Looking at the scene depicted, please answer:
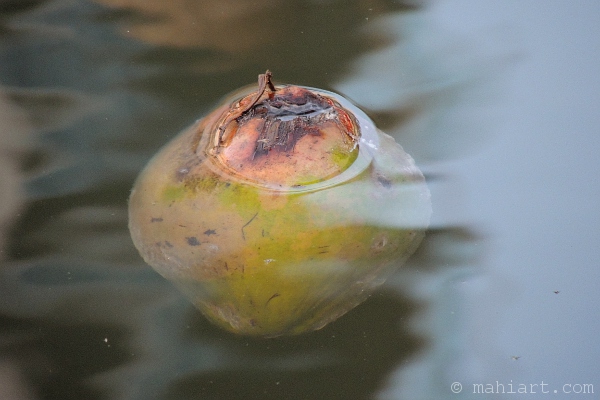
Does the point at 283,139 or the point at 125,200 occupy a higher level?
the point at 283,139

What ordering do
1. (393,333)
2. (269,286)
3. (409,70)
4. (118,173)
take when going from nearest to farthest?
(269,286)
(393,333)
(118,173)
(409,70)

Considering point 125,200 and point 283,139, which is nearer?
point 283,139

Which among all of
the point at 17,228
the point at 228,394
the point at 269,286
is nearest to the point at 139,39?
the point at 17,228

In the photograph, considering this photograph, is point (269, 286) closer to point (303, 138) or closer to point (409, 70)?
point (303, 138)

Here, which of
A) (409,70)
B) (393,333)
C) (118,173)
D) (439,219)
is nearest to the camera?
(393,333)

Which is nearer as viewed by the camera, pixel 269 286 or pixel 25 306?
pixel 269 286

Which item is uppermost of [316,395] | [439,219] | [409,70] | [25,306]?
[409,70]

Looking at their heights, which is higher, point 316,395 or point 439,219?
point 439,219
